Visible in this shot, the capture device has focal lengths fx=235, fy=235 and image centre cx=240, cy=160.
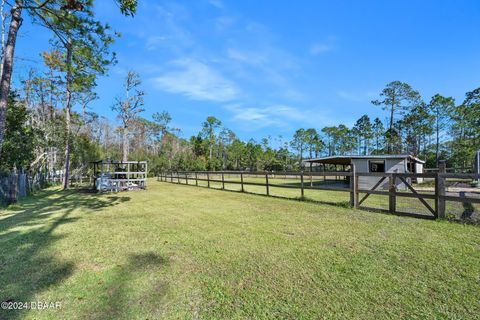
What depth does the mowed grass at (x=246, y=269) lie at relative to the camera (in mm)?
2305

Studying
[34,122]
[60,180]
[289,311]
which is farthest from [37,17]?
[60,180]

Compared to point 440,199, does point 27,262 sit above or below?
below

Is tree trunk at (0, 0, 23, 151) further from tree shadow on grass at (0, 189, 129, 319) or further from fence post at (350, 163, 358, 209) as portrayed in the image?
fence post at (350, 163, 358, 209)

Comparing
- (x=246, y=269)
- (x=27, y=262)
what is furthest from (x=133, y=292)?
(x=27, y=262)

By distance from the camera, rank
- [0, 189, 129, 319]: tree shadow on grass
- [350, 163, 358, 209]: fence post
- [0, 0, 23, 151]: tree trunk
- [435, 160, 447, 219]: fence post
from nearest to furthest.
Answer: [0, 189, 129, 319]: tree shadow on grass, [435, 160, 447, 219]: fence post, [0, 0, 23, 151]: tree trunk, [350, 163, 358, 209]: fence post

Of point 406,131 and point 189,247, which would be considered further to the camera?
point 406,131

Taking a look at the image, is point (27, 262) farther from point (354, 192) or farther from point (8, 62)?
point (354, 192)

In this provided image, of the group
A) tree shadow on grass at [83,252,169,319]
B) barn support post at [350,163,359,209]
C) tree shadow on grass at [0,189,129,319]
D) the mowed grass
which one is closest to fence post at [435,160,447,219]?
the mowed grass

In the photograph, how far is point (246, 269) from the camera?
3.16m

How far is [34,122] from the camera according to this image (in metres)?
20.0

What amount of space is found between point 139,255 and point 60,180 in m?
24.9

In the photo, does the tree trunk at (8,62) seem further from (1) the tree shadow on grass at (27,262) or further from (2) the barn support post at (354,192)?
(2) the barn support post at (354,192)

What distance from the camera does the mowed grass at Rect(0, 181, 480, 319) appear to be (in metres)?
2.30

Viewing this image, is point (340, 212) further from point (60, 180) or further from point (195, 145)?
point (195, 145)
